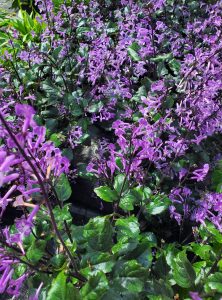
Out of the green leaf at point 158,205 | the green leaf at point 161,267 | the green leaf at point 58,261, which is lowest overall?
the green leaf at point 161,267

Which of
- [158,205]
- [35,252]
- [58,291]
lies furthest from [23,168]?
[158,205]

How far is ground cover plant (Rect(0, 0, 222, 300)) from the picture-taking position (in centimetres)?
165

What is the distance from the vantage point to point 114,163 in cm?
221

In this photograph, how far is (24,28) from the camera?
5172mm

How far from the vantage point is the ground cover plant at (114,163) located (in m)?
1.65

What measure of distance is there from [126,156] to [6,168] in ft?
4.07

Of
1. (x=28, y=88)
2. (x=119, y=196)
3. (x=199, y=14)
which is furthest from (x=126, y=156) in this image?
(x=199, y=14)

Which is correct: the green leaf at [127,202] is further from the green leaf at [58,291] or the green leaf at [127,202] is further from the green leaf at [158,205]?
the green leaf at [58,291]

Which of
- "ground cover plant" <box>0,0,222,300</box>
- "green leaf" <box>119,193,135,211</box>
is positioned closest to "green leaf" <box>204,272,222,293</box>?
"ground cover plant" <box>0,0,222,300</box>

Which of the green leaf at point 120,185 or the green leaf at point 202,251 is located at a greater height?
the green leaf at point 120,185

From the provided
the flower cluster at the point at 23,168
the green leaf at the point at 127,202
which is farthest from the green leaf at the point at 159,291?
the flower cluster at the point at 23,168

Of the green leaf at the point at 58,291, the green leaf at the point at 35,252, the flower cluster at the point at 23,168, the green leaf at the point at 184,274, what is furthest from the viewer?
the green leaf at the point at 184,274

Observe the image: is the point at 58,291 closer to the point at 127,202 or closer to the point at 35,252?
the point at 35,252

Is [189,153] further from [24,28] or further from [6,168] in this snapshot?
[24,28]
